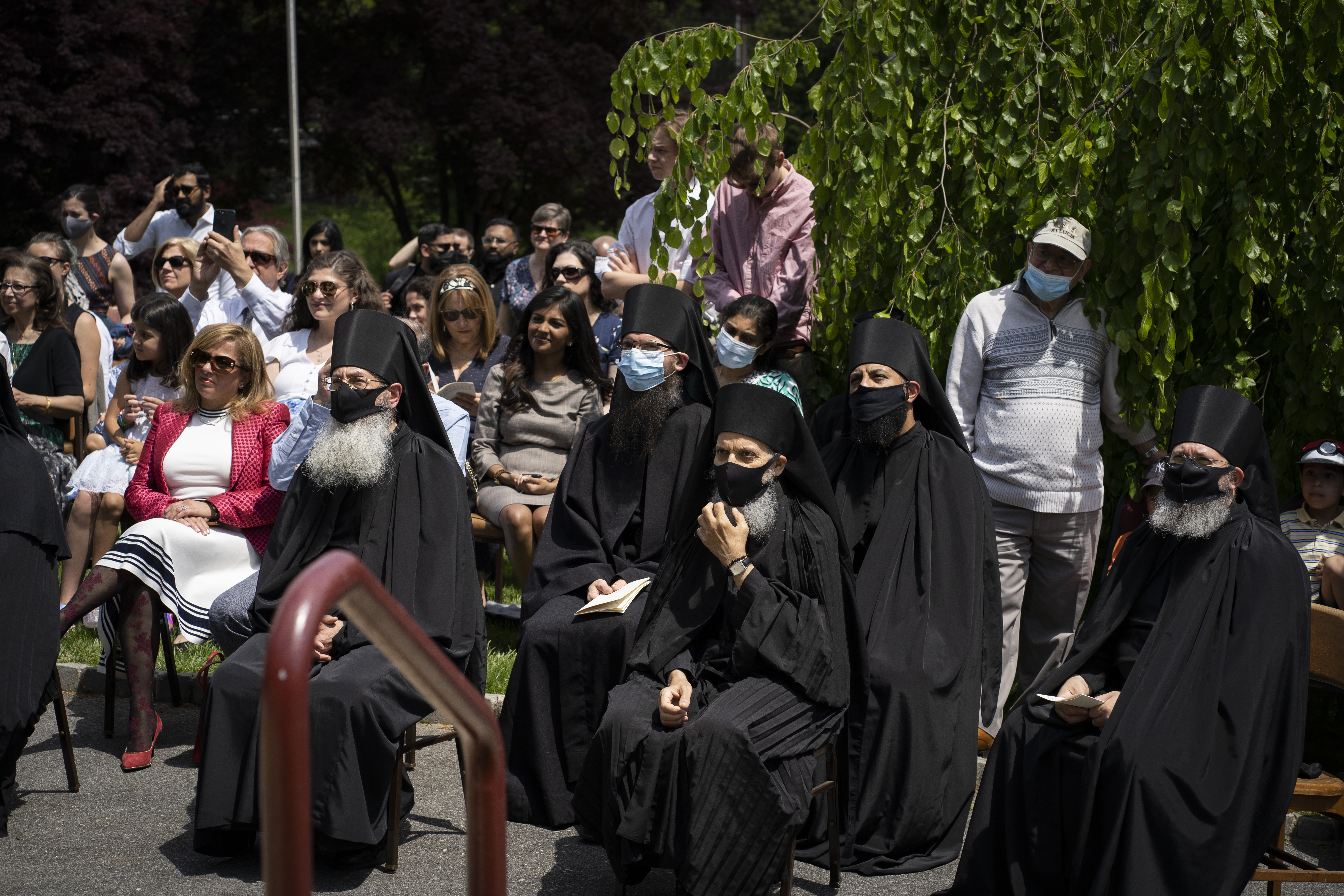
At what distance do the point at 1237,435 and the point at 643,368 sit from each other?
8.59 ft

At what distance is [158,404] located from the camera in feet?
24.6

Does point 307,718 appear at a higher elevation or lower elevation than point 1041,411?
higher

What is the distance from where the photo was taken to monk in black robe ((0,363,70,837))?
5328mm

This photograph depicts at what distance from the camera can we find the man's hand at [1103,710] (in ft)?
15.1

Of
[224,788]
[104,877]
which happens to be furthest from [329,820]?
[104,877]

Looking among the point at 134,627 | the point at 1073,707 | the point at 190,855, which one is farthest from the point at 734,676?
the point at 134,627

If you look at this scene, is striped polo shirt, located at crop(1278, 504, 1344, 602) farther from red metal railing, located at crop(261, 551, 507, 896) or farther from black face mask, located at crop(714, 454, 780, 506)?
red metal railing, located at crop(261, 551, 507, 896)

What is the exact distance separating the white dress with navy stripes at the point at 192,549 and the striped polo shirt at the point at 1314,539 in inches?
197

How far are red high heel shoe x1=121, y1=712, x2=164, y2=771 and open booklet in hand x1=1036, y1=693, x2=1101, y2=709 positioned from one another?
13.6ft

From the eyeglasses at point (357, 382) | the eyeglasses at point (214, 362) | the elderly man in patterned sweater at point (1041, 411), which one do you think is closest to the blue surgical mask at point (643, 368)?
the eyeglasses at point (357, 382)

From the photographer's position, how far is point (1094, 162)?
6074 millimetres

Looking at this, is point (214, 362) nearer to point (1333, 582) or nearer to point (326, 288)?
point (326, 288)

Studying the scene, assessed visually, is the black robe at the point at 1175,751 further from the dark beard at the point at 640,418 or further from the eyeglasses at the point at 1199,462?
the dark beard at the point at 640,418

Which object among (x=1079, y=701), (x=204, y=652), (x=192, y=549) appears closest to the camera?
(x=1079, y=701)
